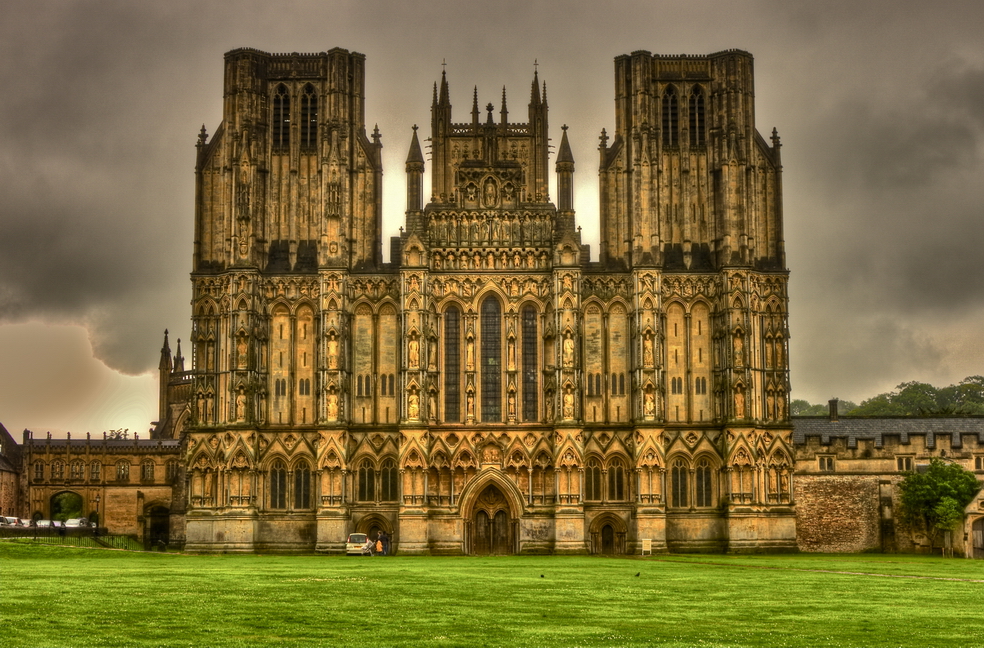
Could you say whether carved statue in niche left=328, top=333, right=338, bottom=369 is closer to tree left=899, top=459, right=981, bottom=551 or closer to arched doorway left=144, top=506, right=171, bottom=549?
arched doorway left=144, top=506, right=171, bottom=549

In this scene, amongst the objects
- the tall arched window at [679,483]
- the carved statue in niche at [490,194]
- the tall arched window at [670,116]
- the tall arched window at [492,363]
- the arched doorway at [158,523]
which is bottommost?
the arched doorway at [158,523]

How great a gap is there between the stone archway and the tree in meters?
23.2

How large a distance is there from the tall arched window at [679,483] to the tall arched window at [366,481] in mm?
17676

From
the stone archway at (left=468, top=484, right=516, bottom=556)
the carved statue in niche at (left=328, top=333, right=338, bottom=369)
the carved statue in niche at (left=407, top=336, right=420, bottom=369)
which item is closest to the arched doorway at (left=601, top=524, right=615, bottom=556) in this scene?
the stone archway at (left=468, top=484, right=516, bottom=556)

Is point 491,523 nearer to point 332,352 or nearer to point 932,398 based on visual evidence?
point 332,352

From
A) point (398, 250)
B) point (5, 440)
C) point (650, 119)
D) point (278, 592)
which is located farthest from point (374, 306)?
point (5, 440)

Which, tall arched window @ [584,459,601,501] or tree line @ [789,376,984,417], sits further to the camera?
tree line @ [789,376,984,417]

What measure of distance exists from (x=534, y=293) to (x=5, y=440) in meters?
58.2

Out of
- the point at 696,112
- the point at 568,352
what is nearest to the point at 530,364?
the point at 568,352

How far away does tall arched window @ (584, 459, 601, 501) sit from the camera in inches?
2929

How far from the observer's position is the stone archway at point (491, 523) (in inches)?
2933

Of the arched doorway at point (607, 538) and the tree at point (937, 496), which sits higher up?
the tree at point (937, 496)

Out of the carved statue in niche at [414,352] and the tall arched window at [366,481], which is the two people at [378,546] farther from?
the carved statue in niche at [414,352]

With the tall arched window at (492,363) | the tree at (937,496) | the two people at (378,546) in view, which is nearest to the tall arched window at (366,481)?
the two people at (378,546)
